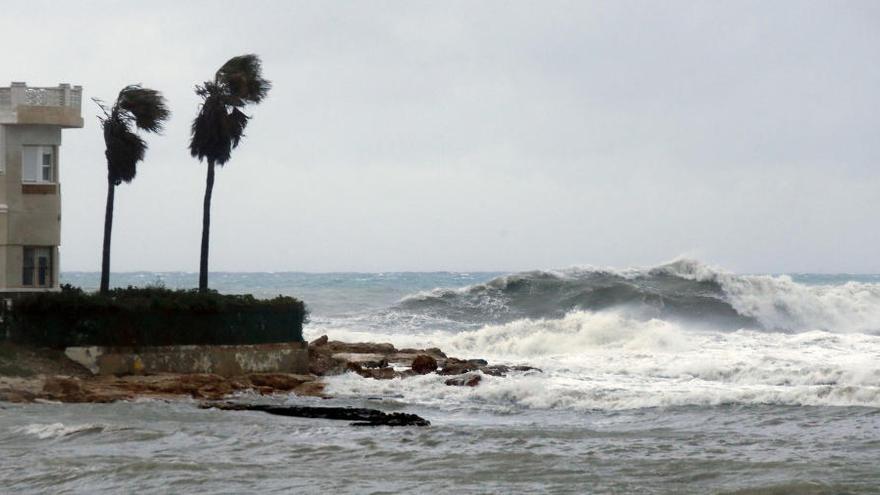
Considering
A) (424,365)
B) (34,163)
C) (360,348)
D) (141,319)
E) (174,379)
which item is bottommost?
(174,379)

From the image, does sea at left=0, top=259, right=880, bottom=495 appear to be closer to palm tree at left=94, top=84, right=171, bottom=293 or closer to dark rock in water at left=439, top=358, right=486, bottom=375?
dark rock in water at left=439, top=358, right=486, bottom=375

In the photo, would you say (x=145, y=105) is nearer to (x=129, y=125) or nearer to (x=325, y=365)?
(x=129, y=125)

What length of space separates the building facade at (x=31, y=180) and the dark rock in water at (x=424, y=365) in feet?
26.8

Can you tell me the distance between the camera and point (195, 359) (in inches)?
1222

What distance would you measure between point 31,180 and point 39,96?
72.0 inches

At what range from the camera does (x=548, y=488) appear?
1897cm

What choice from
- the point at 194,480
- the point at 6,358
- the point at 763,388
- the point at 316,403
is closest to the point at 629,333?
the point at 763,388

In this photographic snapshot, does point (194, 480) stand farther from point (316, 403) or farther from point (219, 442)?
point (316, 403)

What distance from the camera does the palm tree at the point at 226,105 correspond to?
36.2 meters

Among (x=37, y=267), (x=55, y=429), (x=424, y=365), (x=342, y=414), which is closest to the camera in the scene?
(x=55, y=429)

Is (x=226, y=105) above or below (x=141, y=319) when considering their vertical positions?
above

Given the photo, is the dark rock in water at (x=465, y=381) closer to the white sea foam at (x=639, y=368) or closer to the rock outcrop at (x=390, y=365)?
the rock outcrop at (x=390, y=365)

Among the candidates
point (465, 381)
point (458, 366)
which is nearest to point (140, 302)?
point (465, 381)

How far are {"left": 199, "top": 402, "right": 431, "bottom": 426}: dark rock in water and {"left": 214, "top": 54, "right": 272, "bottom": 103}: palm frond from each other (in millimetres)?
10786
